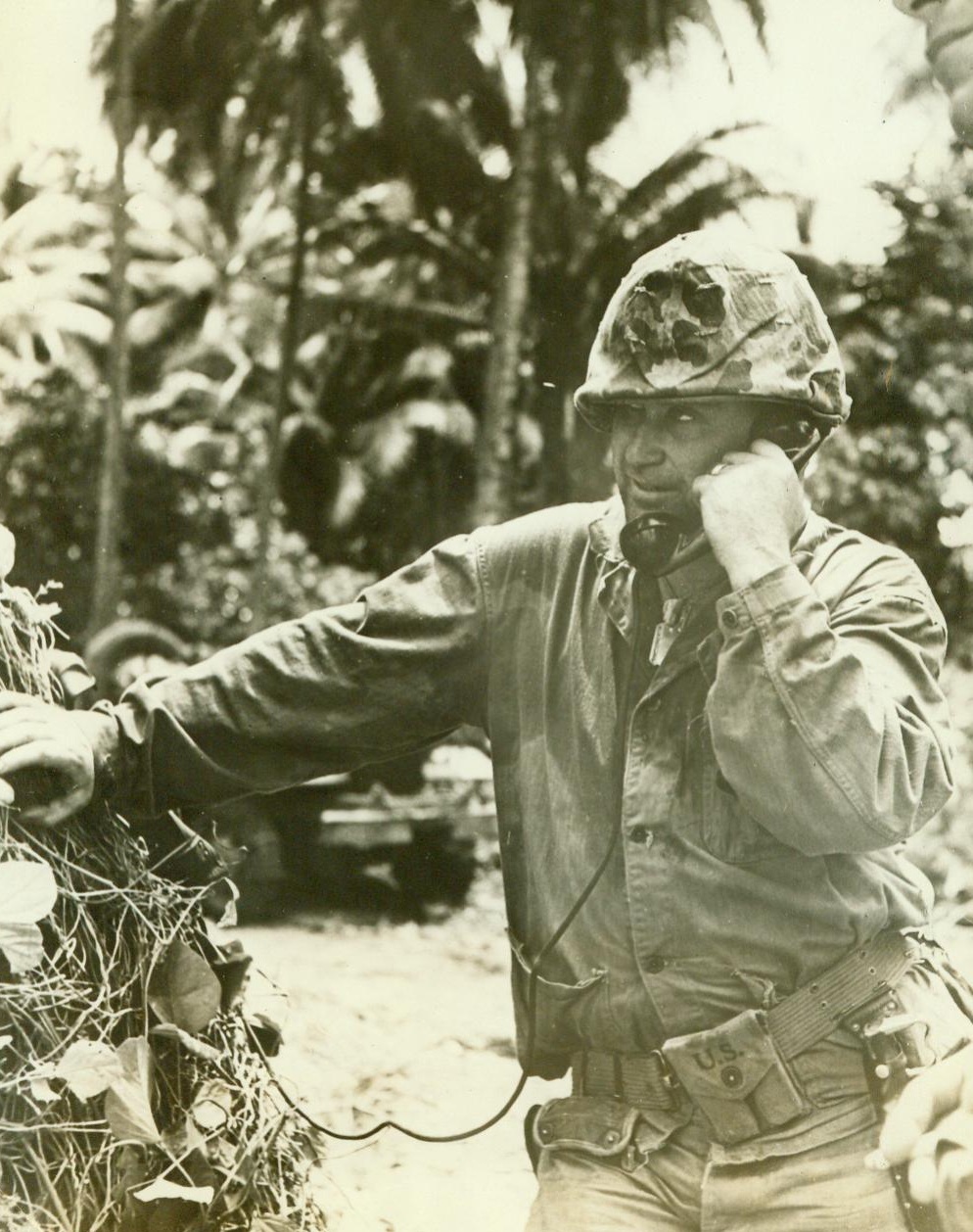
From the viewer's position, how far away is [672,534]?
5.96 feet

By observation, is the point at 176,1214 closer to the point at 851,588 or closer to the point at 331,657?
the point at 331,657

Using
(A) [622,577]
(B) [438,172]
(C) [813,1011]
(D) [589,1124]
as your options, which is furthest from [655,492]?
(B) [438,172]

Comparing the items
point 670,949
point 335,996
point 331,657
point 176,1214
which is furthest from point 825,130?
point 176,1214

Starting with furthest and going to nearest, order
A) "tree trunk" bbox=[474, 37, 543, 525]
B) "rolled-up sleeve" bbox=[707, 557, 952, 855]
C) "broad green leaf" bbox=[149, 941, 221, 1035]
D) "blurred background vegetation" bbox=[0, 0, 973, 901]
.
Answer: "tree trunk" bbox=[474, 37, 543, 525], "blurred background vegetation" bbox=[0, 0, 973, 901], "broad green leaf" bbox=[149, 941, 221, 1035], "rolled-up sleeve" bbox=[707, 557, 952, 855]

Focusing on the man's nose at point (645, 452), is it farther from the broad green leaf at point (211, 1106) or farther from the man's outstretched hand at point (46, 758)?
the broad green leaf at point (211, 1106)

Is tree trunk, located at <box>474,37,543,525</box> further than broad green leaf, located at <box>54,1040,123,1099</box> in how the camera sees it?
Yes

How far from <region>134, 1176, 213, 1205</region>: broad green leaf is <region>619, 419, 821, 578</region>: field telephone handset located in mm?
1123

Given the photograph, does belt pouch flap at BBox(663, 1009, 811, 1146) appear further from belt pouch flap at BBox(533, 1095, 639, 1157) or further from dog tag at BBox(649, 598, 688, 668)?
dog tag at BBox(649, 598, 688, 668)

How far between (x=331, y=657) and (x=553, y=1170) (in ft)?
2.71

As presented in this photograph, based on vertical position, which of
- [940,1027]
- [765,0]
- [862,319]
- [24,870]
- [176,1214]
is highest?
[765,0]

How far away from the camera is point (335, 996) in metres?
2.35

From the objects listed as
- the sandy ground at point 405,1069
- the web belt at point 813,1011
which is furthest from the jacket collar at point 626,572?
the sandy ground at point 405,1069

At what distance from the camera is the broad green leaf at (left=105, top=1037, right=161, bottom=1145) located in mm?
1826

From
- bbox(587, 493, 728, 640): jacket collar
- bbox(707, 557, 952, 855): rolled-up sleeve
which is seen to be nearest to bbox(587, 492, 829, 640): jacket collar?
bbox(587, 493, 728, 640): jacket collar
